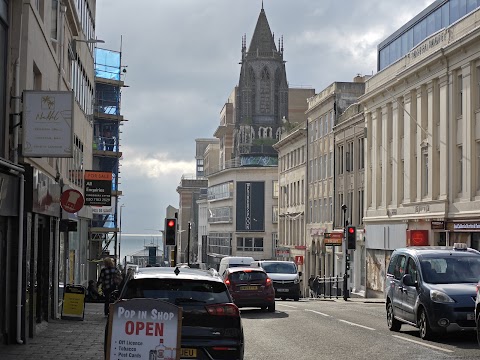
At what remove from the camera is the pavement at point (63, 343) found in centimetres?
1564

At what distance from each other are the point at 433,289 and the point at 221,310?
7.17 meters

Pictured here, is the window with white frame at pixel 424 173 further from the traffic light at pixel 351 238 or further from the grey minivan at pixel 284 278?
→ the grey minivan at pixel 284 278

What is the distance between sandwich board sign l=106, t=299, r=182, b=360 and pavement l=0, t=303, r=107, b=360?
17.7ft

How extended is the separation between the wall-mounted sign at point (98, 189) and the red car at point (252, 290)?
9722mm

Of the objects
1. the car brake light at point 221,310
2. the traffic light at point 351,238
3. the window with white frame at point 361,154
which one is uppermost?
the window with white frame at point 361,154

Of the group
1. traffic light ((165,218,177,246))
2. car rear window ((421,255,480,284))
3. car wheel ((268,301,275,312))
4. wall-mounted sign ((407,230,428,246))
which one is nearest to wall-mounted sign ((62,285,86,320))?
car wheel ((268,301,275,312))

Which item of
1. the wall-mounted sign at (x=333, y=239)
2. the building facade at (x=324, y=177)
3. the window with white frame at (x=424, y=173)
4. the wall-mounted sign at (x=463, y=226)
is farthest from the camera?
the building facade at (x=324, y=177)

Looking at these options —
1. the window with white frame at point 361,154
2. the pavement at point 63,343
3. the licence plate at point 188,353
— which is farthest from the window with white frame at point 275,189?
the licence plate at point 188,353

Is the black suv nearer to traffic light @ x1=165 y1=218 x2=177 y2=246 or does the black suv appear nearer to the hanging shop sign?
the hanging shop sign

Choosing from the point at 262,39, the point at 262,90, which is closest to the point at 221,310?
the point at 262,90

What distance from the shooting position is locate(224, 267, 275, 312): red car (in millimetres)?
29047

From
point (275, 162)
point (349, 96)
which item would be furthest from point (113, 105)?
point (275, 162)

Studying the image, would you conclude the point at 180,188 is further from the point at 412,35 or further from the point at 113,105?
the point at 412,35

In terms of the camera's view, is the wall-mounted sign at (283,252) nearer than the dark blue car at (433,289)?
No
